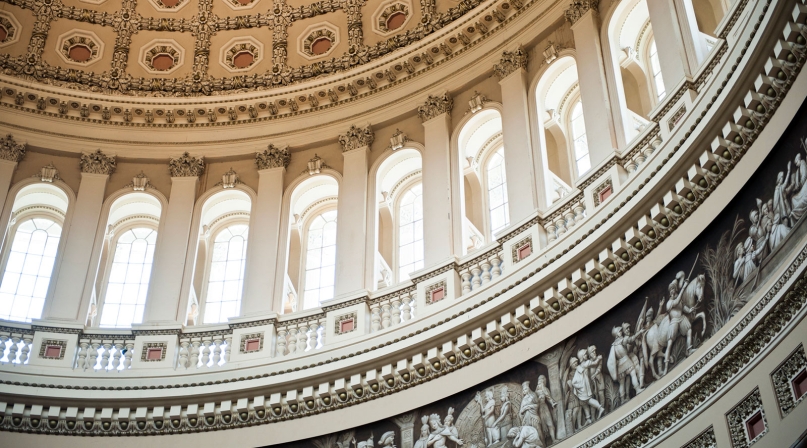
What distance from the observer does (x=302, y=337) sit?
22.5 metres

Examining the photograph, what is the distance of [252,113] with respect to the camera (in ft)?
88.9

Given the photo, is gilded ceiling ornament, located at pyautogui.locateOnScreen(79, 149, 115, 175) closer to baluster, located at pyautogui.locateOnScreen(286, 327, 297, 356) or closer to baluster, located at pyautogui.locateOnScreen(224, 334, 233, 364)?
baluster, located at pyautogui.locateOnScreen(224, 334, 233, 364)

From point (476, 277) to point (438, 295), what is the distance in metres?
0.80

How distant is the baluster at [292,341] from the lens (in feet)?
73.4

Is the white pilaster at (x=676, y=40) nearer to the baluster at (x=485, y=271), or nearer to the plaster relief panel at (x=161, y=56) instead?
the baluster at (x=485, y=271)

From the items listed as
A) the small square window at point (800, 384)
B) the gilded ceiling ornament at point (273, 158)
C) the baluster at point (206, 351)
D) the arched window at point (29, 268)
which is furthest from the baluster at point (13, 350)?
the small square window at point (800, 384)

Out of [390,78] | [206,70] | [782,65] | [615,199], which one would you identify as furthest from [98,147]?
[782,65]

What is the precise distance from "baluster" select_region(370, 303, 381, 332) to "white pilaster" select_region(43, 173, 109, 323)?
6.24 meters

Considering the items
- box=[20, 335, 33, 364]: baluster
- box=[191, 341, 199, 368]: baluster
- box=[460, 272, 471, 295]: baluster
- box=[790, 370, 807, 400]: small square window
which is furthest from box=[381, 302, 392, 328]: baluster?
box=[790, 370, 807, 400]: small square window

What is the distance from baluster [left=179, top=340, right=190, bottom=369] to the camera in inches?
896

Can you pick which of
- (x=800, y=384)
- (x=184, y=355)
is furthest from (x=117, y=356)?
(x=800, y=384)

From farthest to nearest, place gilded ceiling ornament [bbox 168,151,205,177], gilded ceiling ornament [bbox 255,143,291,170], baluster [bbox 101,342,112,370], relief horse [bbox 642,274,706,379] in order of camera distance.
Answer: gilded ceiling ornament [bbox 168,151,205,177] → gilded ceiling ornament [bbox 255,143,291,170] → baluster [bbox 101,342,112,370] → relief horse [bbox 642,274,706,379]

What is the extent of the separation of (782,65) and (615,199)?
12.2ft

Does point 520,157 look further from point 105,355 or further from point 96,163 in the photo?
point 96,163
